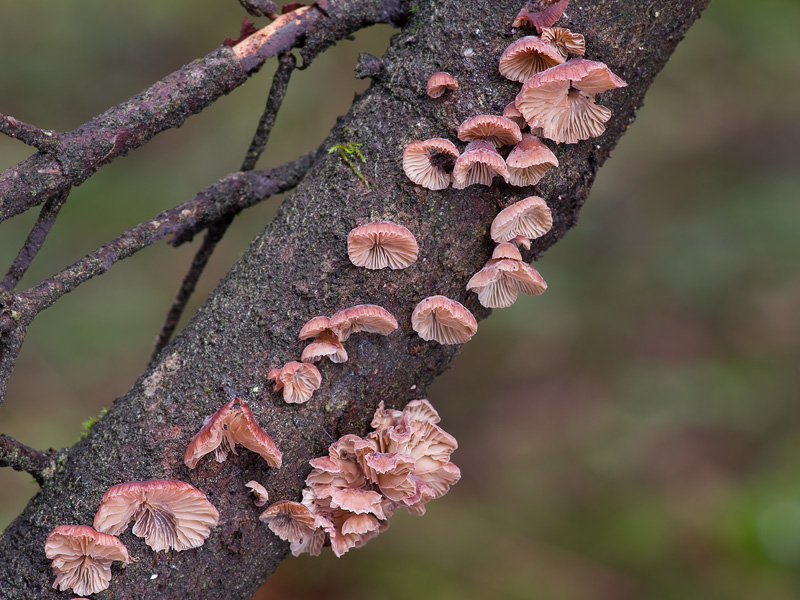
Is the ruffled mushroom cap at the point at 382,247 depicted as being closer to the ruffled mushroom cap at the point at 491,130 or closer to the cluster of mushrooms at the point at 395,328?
the cluster of mushrooms at the point at 395,328

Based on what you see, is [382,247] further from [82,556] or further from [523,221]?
[82,556]

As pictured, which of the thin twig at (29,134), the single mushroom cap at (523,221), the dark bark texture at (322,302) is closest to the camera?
the thin twig at (29,134)

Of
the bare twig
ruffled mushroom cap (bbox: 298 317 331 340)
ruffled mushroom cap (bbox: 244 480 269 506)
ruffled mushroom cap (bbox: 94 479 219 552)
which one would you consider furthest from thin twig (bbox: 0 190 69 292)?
ruffled mushroom cap (bbox: 244 480 269 506)

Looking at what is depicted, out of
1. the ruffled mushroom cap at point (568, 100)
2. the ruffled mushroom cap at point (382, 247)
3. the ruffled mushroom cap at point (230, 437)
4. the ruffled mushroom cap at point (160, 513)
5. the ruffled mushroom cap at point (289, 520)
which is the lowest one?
the ruffled mushroom cap at point (160, 513)

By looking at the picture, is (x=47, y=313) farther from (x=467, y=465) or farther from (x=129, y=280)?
(x=467, y=465)

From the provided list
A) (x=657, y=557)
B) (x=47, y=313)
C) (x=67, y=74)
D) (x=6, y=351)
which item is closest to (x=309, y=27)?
(x=6, y=351)

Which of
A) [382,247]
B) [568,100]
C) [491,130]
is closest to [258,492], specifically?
[382,247]

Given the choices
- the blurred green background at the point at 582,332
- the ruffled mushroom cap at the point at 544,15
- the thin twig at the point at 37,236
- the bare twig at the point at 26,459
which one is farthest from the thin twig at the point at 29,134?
the blurred green background at the point at 582,332
